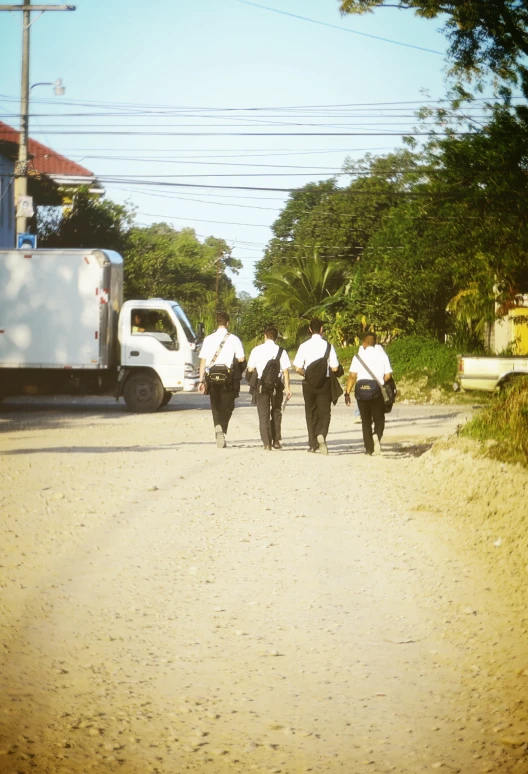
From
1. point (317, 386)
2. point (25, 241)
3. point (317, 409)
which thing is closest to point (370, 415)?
point (317, 409)

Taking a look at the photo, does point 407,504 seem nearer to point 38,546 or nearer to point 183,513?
point 183,513

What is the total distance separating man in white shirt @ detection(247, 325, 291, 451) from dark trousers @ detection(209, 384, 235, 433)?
1.40ft

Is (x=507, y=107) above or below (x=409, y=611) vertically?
above

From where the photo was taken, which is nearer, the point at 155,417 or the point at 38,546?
the point at 38,546

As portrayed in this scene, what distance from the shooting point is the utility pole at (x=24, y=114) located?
28.7 metres

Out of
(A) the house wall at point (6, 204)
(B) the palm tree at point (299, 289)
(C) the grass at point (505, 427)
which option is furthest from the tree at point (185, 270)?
(C) the grass at point (505, 427)

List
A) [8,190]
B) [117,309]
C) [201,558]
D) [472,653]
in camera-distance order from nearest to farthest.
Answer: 1. [472,653]
2. [201,558]
3. [117,309]
4. [8,190]

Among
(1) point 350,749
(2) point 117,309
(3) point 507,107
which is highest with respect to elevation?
→ (3) point 507,107

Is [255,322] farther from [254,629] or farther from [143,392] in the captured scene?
[254,629]

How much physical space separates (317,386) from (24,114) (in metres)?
15.5

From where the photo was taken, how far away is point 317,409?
55.2 feet

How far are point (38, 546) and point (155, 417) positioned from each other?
16.2 metres

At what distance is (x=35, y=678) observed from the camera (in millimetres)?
5422

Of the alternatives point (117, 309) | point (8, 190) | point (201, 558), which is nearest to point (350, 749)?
point (201, 558)
